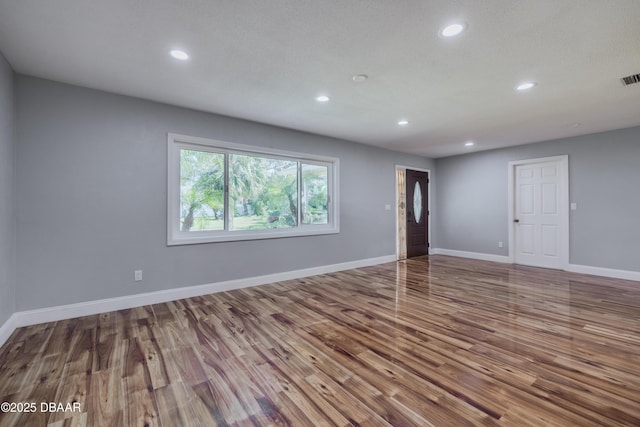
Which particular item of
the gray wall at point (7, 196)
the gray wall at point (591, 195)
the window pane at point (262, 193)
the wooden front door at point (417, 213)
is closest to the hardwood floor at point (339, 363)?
the gray wall at point (7, 196)

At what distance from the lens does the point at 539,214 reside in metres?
5.67

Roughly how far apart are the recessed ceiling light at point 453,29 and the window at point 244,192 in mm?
2989

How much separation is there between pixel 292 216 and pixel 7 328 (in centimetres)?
351

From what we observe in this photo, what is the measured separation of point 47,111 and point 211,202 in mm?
1942

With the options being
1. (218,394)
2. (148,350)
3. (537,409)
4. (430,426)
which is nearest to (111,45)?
(148,350)

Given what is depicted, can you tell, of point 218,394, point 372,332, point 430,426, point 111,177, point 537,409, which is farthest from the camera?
point 111,177

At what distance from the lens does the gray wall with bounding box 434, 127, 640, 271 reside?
15.1 ft

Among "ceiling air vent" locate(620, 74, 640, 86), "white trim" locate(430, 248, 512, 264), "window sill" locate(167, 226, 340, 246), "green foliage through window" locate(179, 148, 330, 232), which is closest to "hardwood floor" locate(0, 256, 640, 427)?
"window sill" locate(167, 226, 340, 246)

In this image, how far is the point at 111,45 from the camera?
2330 millimetres

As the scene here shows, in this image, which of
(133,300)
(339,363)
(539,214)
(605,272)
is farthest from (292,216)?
(605,272)

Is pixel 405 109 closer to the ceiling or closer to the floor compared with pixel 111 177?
→ closer to the ceiling

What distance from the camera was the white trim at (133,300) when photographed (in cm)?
285

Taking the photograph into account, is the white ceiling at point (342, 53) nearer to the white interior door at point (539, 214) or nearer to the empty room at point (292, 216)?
the empty room at point (292, 216)

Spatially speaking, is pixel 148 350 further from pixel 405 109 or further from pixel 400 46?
pixel 405 109
